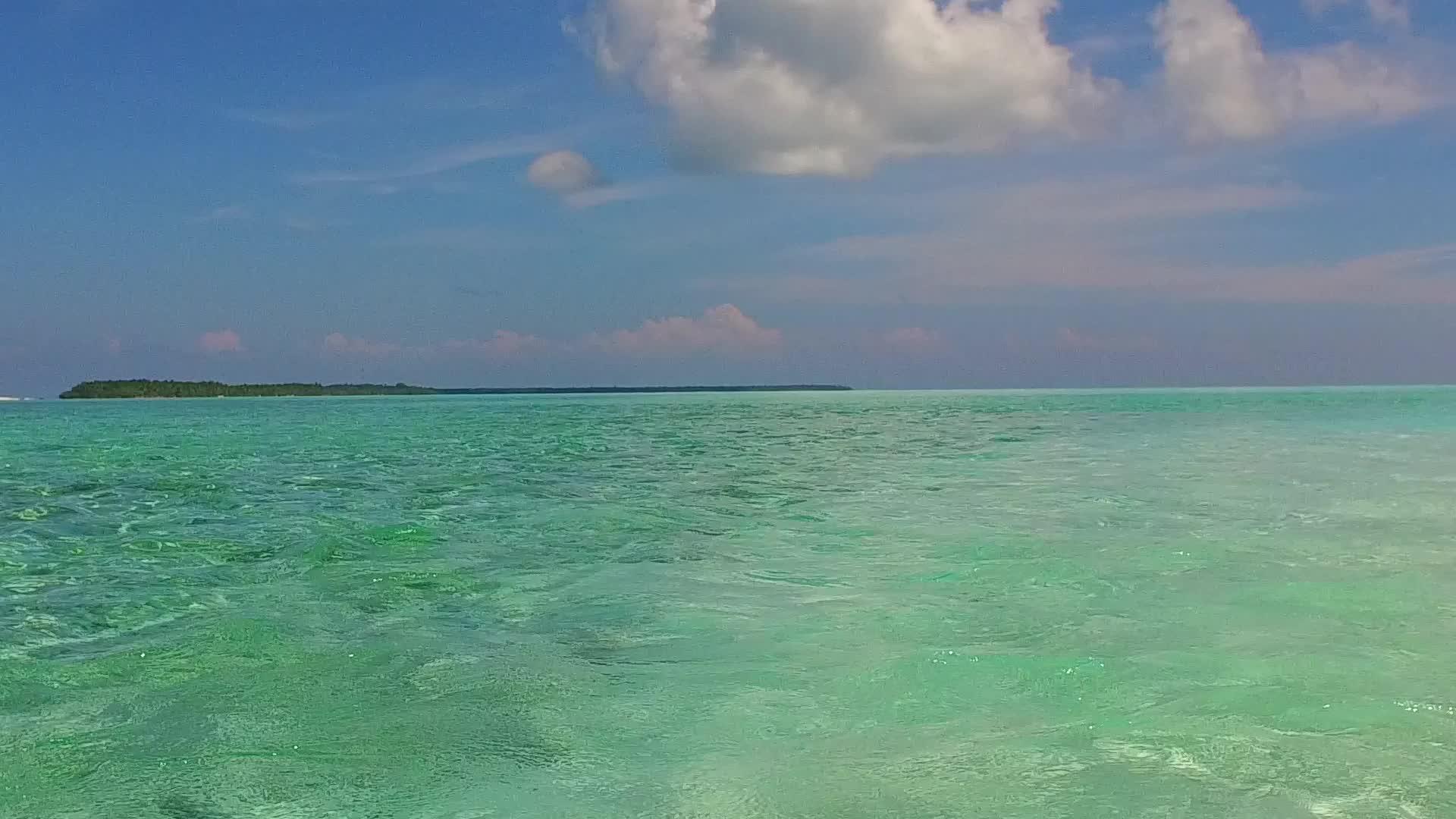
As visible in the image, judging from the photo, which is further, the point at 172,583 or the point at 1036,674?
the point at 172,583

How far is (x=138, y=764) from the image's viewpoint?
4262 mm

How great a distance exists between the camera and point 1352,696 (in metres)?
4.98

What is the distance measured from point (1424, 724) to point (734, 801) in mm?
3099

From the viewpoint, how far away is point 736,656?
6.00m

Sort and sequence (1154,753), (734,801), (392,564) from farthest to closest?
(392,564) → (1154,753) → (734,801)

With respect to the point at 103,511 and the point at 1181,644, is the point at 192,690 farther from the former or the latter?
the point at 103,511

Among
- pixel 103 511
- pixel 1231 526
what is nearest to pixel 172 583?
pixel 103 511

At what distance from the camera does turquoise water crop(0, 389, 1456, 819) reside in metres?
3.97

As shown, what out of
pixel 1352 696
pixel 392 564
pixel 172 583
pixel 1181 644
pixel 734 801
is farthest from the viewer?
pixel 392 564

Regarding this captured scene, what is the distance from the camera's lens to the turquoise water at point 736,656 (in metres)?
3.97

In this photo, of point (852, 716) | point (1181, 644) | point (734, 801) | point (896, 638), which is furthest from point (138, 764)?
point (1181, 644)

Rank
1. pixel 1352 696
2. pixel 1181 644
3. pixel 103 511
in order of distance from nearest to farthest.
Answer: pixel 1352 696 < pixel 1181 644 < pixel 103 511

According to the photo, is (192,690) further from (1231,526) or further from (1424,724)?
(1231,526)

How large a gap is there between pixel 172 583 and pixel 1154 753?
754 centimetres
